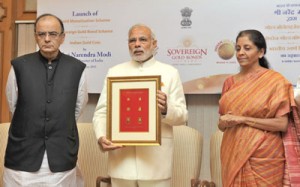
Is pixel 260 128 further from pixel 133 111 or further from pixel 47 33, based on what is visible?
pixel 47 33

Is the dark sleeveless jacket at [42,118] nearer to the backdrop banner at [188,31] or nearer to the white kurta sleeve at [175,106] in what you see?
the white kurta sleeve at [175,106]

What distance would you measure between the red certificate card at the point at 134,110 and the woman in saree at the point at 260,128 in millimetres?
440

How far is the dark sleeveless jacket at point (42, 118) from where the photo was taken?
221 centimetres

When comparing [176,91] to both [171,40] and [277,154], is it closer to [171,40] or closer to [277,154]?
[277,154]

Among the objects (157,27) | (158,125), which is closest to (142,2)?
(157,27)

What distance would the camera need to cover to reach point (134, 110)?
7.57 ft

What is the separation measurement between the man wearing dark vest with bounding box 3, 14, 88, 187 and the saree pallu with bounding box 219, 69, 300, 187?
0.91 m

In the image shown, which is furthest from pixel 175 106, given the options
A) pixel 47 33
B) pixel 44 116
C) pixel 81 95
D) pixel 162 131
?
pixel 47 33

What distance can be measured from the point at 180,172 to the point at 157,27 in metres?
1.24

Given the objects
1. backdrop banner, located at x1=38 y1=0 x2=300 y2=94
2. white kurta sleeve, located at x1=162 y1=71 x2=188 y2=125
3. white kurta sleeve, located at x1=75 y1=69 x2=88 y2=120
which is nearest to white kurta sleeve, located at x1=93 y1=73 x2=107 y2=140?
white kurta sleeve, located at x1=75 y1=69 x2=88 y2=120

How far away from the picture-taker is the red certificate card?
2275 mm

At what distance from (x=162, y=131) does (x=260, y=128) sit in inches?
21.6

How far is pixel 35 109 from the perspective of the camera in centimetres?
222

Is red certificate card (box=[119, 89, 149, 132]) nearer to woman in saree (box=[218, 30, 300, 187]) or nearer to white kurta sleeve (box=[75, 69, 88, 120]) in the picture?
white kurta sleeve (box=[75, 69, 88, 120])
